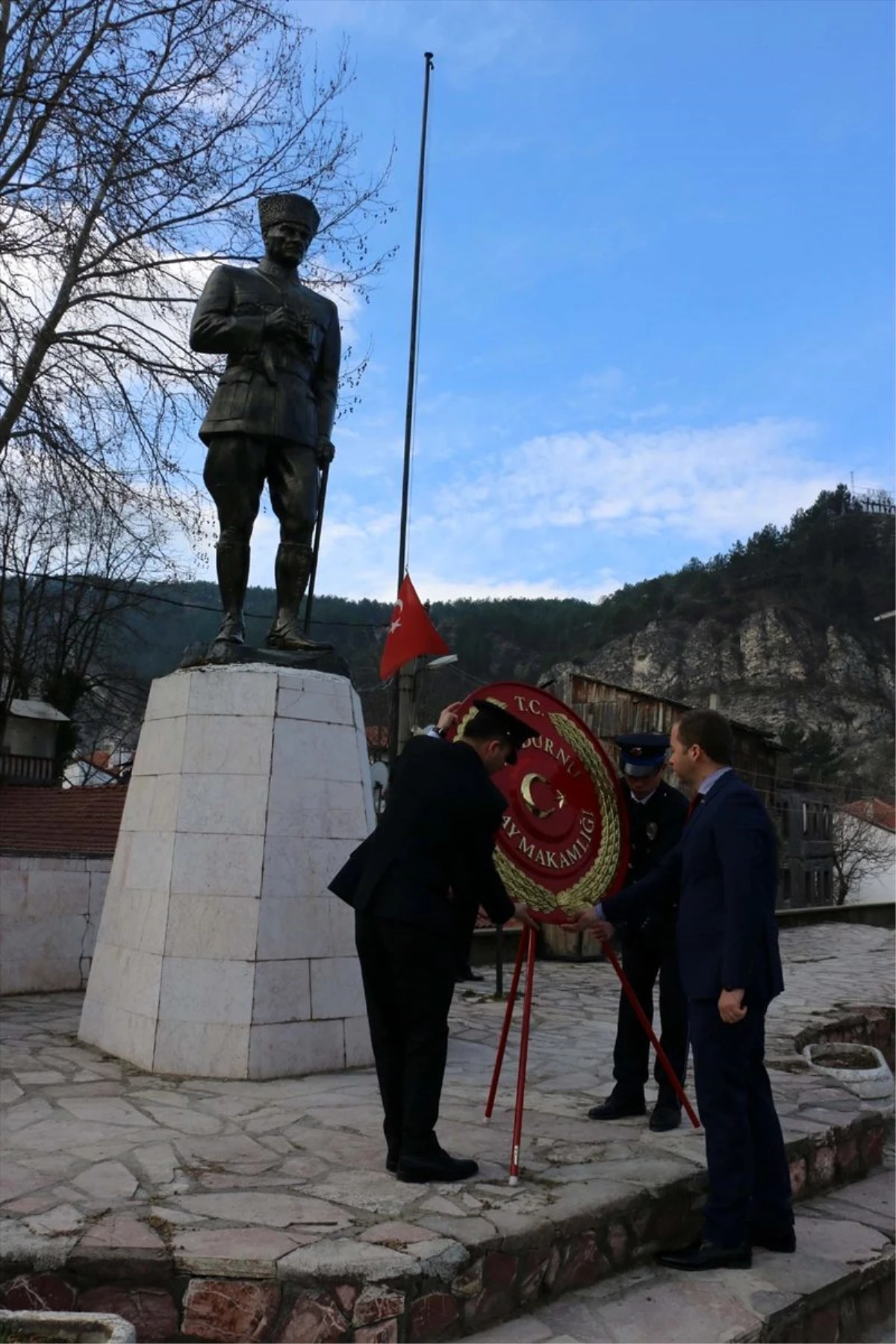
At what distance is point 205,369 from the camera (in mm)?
14023

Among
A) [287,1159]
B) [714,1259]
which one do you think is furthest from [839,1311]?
[287,1159]

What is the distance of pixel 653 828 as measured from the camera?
4.99 meters

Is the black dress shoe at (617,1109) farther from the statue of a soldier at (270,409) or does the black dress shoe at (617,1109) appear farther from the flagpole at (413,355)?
the flagpole at (413,355)

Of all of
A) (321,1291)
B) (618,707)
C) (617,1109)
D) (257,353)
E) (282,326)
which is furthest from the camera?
(618,707)

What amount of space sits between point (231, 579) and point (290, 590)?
1.17 ft

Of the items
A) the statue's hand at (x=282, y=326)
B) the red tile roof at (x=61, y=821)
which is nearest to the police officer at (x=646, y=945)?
the statue's hand at (x=282, y=326)

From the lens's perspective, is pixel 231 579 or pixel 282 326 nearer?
pixel 282 326

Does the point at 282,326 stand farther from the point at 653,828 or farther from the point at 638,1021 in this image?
the point at 638,1021

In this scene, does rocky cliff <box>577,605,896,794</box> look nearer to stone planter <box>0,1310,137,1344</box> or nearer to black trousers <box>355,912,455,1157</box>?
black trousers <box>355,912,455,1157</box>

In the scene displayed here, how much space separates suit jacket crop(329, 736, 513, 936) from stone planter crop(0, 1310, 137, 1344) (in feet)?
4.84

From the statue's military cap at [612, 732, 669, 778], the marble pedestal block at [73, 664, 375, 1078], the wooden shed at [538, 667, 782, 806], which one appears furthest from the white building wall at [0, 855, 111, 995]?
the wooden shed at [538, 667, 782, 806]

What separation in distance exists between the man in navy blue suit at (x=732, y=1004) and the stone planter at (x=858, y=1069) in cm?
195

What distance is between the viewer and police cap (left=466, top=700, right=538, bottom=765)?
403cm

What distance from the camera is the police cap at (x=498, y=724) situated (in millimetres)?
4027
